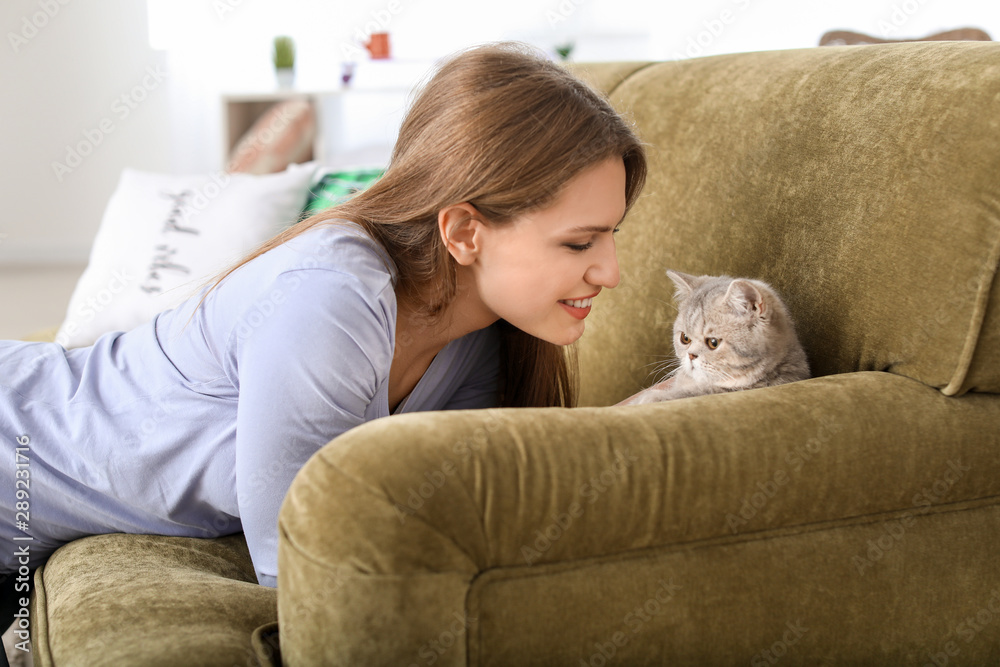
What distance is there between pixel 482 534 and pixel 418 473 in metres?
0.09

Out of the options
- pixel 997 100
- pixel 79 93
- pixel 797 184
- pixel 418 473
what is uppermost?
pixel 997 100

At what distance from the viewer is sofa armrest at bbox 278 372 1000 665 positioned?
30.9 inches

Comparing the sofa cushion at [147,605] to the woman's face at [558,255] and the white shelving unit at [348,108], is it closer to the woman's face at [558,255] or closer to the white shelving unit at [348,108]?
the woman's face at [558,255]

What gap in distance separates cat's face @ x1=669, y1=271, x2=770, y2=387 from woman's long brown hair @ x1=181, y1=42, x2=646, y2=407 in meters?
0.20

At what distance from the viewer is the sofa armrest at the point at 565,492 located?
0.78 m

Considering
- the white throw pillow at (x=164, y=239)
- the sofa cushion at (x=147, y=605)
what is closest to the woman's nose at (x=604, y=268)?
the sofa cushion at (x=147, y=605)

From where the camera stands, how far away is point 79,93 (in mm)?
4359

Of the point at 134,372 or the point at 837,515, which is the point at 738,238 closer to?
the point at 837,515

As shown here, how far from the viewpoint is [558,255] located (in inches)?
43.4

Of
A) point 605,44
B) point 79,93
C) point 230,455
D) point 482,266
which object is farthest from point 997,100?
point 79,93

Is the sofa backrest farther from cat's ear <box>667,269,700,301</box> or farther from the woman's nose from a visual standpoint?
the woman's nose

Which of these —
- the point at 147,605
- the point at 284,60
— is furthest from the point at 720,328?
the point at 284,60

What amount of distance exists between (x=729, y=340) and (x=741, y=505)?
401 millimetres

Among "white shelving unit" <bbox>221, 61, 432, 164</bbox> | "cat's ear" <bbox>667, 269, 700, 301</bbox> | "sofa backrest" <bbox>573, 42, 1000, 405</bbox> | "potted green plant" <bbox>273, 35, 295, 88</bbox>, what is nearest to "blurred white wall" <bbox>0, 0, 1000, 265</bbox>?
"white shelving unit" <bbox>221, 61, 432, 164</bbox>
